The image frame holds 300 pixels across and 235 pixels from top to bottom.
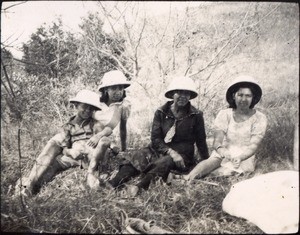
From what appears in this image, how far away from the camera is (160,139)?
3688mm

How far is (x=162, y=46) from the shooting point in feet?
11.8

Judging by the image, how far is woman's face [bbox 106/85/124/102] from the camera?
3674 mm

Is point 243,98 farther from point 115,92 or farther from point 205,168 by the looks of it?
point 115,92

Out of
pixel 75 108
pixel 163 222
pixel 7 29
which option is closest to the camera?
pixel 163 222

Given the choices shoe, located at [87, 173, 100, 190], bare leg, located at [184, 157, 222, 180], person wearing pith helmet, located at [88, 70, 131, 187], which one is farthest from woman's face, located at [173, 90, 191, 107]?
shoe, located at [87, 173, 100, 190]

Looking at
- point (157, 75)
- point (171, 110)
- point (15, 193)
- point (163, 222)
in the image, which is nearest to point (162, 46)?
point (157, 75)

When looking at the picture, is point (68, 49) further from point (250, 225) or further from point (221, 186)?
point (250, 225)

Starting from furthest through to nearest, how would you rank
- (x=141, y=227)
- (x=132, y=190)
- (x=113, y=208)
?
(x=132, y=190)
(x=113, y=208)
(x=141, y=227)

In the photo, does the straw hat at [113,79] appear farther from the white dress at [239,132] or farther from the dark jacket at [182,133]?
the white dress at [239,132]

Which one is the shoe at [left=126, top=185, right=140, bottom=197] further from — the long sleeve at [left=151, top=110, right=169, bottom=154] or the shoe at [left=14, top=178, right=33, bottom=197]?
the shoe at [left=14, top=178, right=33, bottom=197]

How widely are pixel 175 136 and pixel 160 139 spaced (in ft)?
0.45

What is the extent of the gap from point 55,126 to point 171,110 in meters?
1.04

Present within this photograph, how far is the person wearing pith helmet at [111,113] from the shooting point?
11.7ft

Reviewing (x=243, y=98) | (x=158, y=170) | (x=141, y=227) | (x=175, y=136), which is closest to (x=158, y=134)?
(x=175, y=136)
